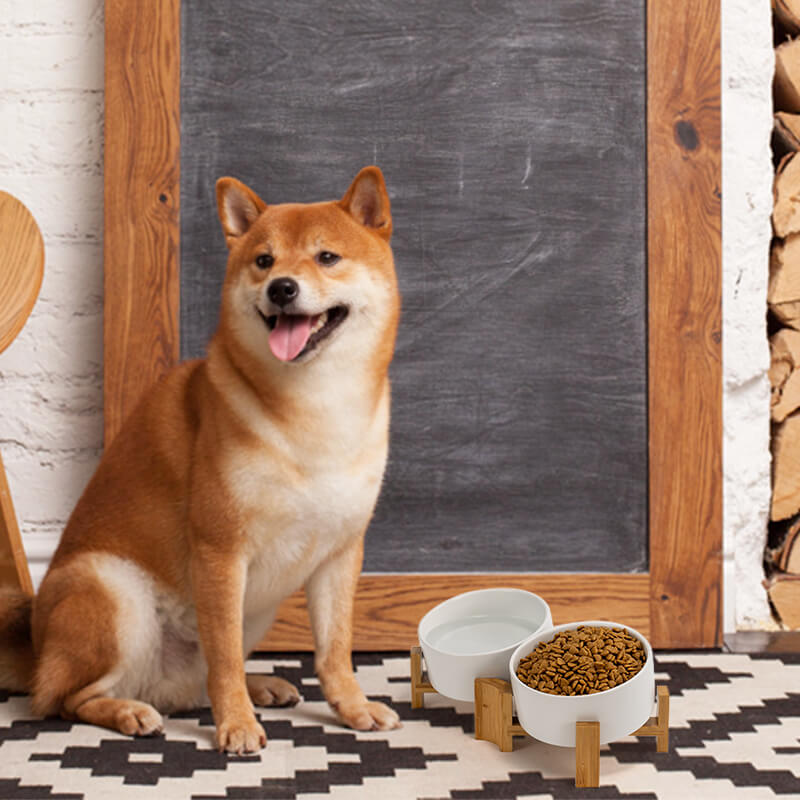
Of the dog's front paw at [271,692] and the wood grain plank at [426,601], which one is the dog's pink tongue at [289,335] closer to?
the dog's front paw at [271,692]

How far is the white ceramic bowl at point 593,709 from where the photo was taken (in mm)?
1463

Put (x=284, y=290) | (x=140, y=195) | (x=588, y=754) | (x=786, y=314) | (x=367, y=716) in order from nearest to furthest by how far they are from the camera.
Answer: (x=588, y=754), (x=284, y=290), (x=367, y=716), (x=140, y=195), (x=786, y=314)

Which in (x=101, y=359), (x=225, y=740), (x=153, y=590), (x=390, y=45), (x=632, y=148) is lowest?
(x=225, y=740)

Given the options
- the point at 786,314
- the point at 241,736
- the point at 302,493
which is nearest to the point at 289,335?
the point at 302,493

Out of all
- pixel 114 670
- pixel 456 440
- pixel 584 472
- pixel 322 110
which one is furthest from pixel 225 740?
pixel 322 110

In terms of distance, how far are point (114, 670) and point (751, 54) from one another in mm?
1810

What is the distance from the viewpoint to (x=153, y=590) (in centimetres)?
173

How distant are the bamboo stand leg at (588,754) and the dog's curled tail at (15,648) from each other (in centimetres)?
98

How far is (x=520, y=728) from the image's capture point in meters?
1.58

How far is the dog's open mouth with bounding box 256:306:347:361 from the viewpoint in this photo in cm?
159

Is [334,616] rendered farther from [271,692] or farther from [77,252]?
[77,252]

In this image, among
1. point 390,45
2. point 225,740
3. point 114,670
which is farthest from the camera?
point 390,45

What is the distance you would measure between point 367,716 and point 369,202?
86 centimetres

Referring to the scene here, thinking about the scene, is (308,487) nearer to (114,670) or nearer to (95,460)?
(114,670)
